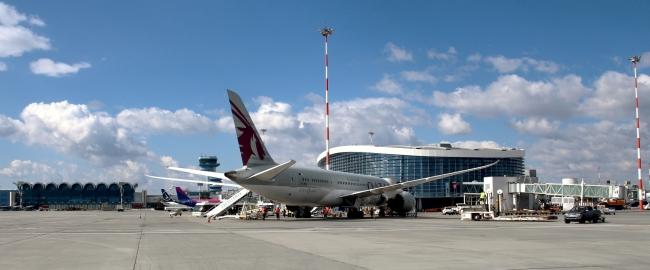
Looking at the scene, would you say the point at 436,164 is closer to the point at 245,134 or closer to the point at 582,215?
the point at 582,215

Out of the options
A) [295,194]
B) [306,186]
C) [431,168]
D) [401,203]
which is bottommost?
[401,203]

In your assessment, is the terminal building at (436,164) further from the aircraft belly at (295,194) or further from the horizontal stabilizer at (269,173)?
the horizontal stabilizer at (269,173)

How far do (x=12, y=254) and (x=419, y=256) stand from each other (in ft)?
39.9

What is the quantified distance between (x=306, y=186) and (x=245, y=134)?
8.59 metres

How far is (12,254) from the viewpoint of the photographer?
57.0 feet

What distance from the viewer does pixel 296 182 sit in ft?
163

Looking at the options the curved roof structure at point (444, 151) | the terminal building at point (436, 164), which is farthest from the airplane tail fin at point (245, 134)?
the curved roof structure at point (444, 151)

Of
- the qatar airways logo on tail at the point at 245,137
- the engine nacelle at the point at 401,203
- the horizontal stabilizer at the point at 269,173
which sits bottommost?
the engine nacelle at the point at 401,203

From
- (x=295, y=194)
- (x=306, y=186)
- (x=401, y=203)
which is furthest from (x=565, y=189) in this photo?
(x=295, y=194)

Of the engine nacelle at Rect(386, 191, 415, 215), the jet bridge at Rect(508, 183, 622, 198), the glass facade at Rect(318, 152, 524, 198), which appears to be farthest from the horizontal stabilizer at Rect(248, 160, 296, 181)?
the glass facade at Rect(318, 152, 524, 198)

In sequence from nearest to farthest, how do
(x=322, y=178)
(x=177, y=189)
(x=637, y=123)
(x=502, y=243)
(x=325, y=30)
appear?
(x=502, y=243) → (x=322, y=178) → (x=325, y=30) → (x=637, y=123) → (x=177, y=189)

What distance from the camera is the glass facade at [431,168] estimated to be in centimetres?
13750

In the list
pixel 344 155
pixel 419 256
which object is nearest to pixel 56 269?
pixel 419 256

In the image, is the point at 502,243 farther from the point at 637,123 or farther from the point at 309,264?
the point at 637,123
